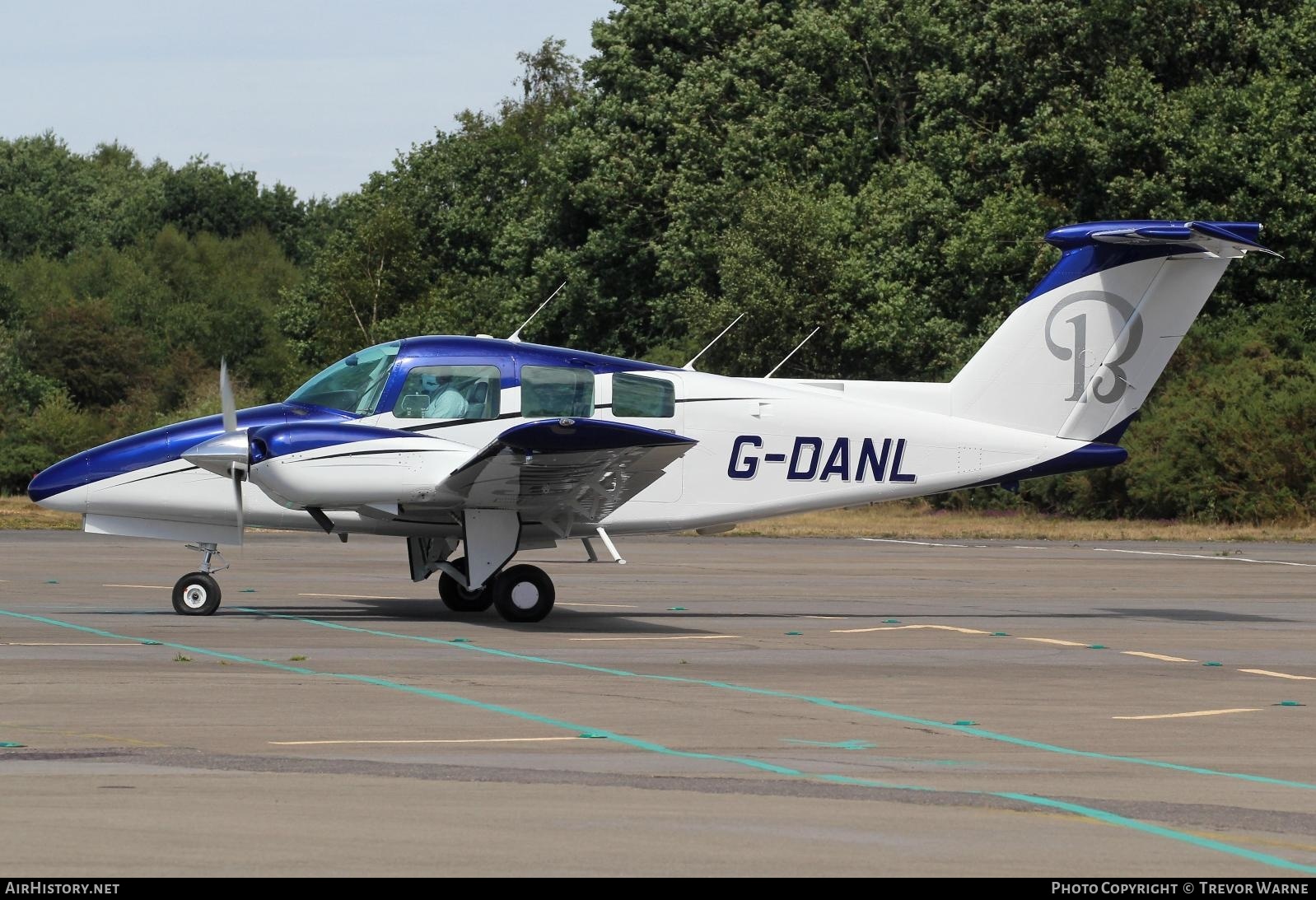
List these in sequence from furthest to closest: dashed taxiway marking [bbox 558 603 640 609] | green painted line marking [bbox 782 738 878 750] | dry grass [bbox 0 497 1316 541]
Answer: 1. dry grass [bbox 0 497 1316 541]
2. dashed taxiway marking [bbox 558 603 640 609]
3. green painted line marking [bbox 782 738 878 750]

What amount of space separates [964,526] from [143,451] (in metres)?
23.4

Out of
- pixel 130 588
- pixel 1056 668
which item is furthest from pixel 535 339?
pixel 1056 668

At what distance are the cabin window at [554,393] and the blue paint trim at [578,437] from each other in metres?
1.58

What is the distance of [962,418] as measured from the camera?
17.4 m

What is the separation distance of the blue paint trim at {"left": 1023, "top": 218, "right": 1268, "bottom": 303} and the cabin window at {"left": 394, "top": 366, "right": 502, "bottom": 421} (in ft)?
19.6

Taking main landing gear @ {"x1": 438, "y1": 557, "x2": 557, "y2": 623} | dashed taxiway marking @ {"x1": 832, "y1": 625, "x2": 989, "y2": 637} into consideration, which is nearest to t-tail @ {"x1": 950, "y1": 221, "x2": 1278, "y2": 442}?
dashed taxiway marking @ {"x1": 832, "y1": 625, "x2": 989, "y2": 637}

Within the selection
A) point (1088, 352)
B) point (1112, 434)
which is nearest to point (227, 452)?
point (1088, 352)

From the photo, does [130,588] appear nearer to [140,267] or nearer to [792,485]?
[792,485]

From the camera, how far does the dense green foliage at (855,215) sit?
37.3 meters

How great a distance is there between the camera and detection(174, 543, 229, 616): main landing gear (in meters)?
15.8

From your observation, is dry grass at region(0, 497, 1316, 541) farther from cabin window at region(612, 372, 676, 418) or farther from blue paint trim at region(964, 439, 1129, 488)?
cabin window at region(612, 372, 676, 418)

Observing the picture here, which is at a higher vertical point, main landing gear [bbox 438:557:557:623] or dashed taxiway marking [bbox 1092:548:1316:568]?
main landing gear [bbox 438:557:557:623]

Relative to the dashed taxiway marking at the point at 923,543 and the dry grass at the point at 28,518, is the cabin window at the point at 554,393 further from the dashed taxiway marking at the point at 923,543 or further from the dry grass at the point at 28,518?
the dry grass at the point at 28,518

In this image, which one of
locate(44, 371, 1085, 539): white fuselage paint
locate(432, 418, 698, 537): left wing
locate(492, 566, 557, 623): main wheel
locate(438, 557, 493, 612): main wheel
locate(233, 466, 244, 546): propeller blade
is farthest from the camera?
locate(438, 557, 493, 612): main wheel
